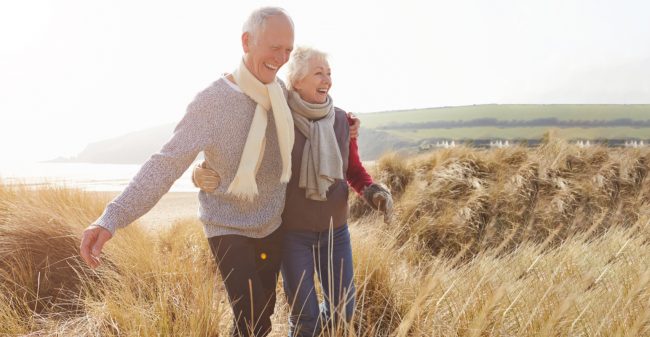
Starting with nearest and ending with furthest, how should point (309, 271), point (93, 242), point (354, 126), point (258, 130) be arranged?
1. point (93, 242)
2. point (258, 130)
3. point (309, 271)
4. point (354, 126)

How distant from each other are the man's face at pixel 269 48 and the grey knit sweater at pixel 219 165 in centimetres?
13

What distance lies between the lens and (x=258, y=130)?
217 cm

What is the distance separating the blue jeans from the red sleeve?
260 millimetres

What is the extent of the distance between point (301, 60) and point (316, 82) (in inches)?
4.9

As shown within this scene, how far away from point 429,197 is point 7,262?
4.38 m

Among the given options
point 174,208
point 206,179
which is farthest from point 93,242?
point 174,208

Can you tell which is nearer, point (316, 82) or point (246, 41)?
point (246, 41)

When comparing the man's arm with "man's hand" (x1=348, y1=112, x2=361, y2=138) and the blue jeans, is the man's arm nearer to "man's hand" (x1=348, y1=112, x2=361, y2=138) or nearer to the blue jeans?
the blue jeans

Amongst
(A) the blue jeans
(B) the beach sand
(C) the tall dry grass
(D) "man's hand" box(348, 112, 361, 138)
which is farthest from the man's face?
(B) the beach sand

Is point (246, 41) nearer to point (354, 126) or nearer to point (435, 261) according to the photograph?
point (354, 126)

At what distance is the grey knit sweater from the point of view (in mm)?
2070

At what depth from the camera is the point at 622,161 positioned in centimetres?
759

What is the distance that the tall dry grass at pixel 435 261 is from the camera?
256 centimetres

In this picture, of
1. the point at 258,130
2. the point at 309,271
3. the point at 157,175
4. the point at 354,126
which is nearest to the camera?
the point at 157,175
